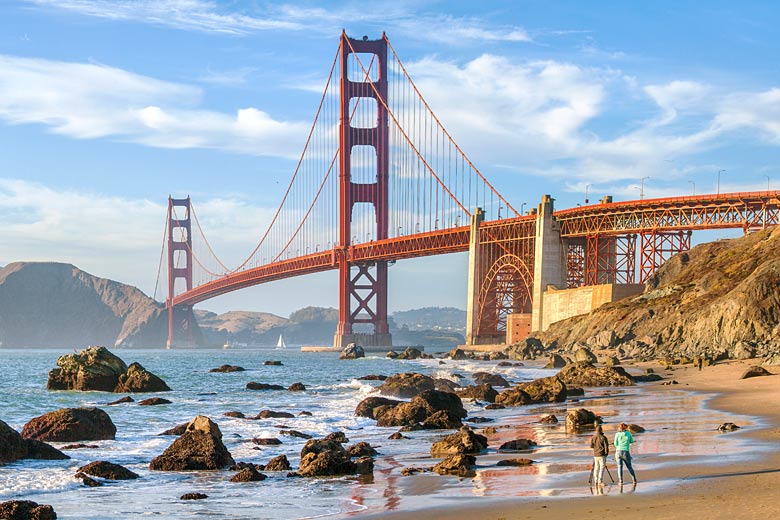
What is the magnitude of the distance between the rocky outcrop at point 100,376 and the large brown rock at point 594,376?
16.3 metres

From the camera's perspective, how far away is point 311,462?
1670 cm

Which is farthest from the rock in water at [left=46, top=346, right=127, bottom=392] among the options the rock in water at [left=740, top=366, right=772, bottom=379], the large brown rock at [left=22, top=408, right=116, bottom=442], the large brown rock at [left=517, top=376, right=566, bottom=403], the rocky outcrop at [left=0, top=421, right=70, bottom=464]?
the rock in water at [left=740, top=366, right=772, bottom=379]

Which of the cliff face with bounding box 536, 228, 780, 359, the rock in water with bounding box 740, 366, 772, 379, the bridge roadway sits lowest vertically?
the rock in water with bounding box 740, 366, 772, 379

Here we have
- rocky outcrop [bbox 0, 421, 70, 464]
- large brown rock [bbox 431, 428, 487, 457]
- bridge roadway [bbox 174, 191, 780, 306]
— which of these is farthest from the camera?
bridge roadway [bbox 174, 191, 780, 306]

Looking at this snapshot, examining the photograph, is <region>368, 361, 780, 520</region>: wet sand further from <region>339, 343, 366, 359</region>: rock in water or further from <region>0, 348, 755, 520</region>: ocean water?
<region>339, 343, 366, 359</region>: rock in water

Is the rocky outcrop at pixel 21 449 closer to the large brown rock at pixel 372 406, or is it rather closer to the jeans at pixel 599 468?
the jeans at pixel 599 468

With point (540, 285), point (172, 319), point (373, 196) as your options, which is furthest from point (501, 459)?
point (172, 319)

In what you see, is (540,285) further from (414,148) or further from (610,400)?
(610,400)

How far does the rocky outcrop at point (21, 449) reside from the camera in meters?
18.1

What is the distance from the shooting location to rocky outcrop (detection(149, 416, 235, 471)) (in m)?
17.7

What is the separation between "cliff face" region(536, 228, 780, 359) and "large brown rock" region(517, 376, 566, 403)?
611 inches

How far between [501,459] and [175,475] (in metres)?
5.41

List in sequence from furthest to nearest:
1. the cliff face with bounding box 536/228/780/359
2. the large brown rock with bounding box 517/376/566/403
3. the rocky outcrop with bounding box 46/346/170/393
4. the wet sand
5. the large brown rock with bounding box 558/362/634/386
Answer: the cliff face with bounding box 536/228/780/359 → the rocky outcrop with bounding box 46/346/170/393 → the large brown rock with bounding box 558/362/634/386 → the large brown rock with bounding box 517/376/566/403 → the wet sand

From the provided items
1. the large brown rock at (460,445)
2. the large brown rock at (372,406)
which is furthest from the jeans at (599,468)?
the large brown rock at (372,406)
